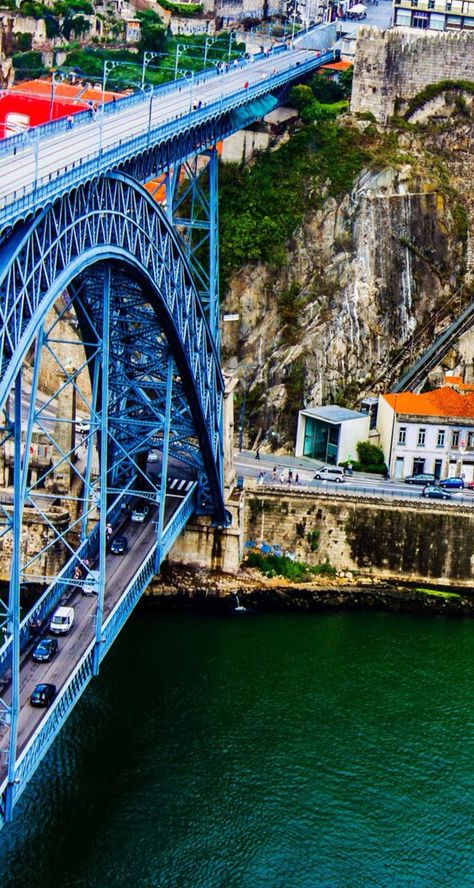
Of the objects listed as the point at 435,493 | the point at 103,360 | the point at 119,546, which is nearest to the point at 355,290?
the point at 435,493

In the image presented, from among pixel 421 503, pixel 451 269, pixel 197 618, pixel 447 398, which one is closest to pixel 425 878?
pixel 197 618

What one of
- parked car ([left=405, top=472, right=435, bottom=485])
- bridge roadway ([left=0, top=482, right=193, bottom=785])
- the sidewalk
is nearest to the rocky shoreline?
bridge roadway ([left=0, top=482, right=193, bottom=785])

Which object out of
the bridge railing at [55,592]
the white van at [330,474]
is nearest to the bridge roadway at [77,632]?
the bridge railing at [55,592]

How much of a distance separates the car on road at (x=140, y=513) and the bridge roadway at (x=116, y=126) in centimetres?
1249

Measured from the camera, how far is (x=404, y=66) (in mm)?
70750

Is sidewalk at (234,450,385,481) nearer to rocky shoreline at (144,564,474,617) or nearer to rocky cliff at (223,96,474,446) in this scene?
rocky cliff at (223,96,474,446)

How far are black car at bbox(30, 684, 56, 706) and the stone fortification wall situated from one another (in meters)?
39.1

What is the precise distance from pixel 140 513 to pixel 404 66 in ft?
91.3

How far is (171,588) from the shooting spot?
55594mm

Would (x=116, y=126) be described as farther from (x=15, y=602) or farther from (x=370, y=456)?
(x=370, y=456)

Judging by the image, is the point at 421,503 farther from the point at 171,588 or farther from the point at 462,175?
the point at 462,175

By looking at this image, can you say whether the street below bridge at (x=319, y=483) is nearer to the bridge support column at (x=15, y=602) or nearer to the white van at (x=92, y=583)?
the white van at (x=92, y=583)

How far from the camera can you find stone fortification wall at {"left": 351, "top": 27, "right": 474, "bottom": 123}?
70.6m

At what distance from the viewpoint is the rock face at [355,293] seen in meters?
63.3
